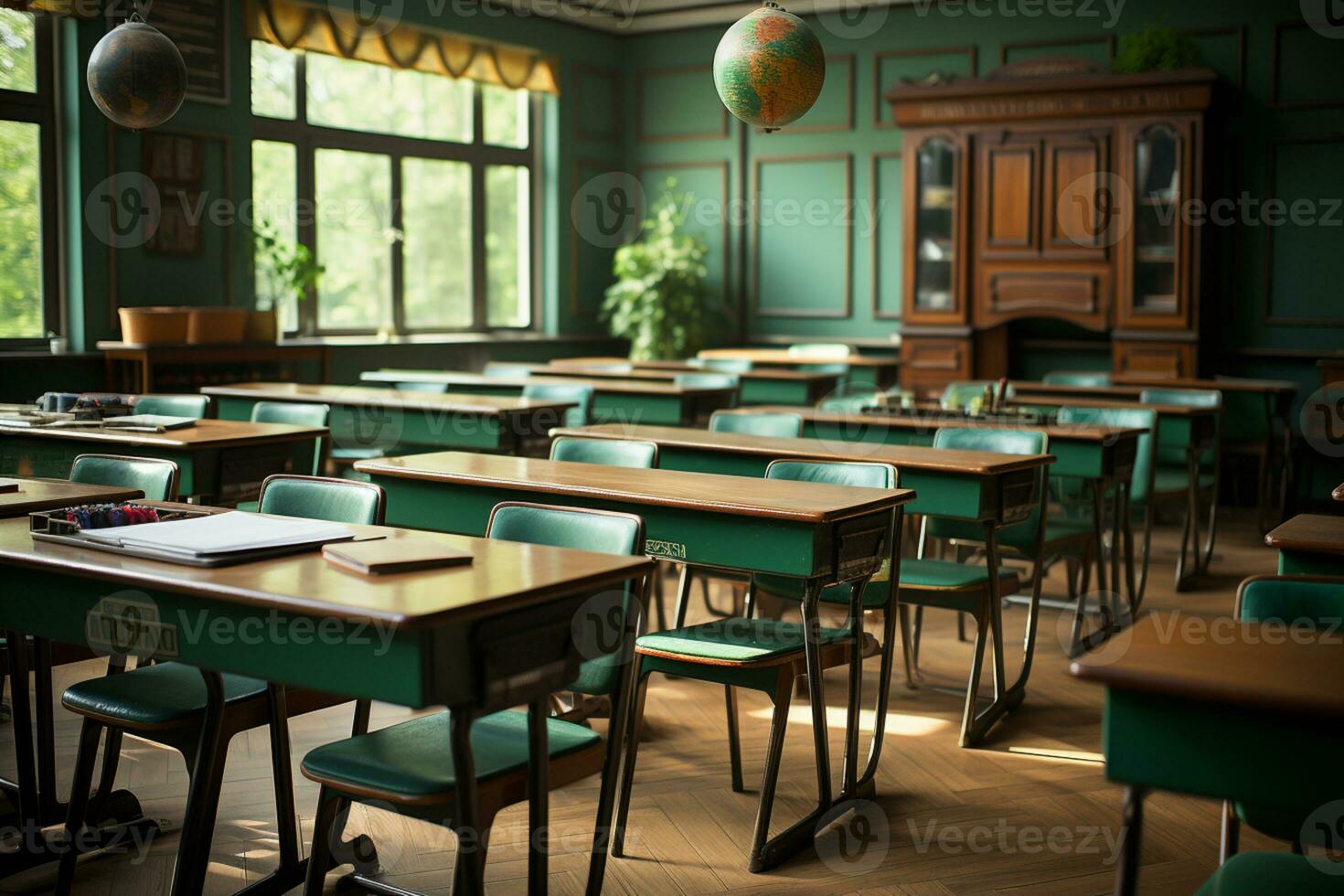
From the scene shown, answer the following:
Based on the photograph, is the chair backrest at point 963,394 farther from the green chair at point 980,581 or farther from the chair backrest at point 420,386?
the chair backrest at point 420,386

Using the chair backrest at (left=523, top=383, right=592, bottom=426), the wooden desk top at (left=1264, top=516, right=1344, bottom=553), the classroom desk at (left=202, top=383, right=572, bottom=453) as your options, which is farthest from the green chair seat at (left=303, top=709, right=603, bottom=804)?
the chair backrest at (left=523, top=383, right=592, bottom=426)

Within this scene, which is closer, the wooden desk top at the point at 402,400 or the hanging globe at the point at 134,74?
the hanging globe at the point at 134,74

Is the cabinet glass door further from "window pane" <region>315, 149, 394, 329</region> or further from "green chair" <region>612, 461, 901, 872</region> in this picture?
"green chair" <region>612, 461, 901, 872</region>

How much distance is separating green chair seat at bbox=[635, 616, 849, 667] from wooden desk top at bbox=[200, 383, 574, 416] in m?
2.34

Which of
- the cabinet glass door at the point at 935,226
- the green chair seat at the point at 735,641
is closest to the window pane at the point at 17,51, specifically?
the cabinet glass door at the point at 935,226

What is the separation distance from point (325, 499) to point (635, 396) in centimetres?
361

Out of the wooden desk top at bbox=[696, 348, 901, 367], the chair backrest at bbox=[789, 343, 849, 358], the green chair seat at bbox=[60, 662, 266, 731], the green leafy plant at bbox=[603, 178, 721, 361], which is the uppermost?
the green leafy plant at bbox=[603, 178, 721, 361]

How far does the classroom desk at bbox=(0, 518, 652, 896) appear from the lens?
1966mm

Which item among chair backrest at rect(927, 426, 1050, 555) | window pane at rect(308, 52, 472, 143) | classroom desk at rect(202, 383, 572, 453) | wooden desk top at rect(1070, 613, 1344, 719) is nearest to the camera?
wooden desk top at rect(1070, 613, 1344, 719)

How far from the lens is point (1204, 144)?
803 centimetres

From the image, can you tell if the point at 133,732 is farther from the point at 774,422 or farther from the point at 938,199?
the point at 938,199

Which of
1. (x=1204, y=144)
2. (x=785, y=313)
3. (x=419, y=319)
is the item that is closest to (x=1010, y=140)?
(x=1204, y=144)

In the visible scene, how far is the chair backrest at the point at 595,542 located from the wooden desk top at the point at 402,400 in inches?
102

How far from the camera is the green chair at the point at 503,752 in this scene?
2.14 meters
